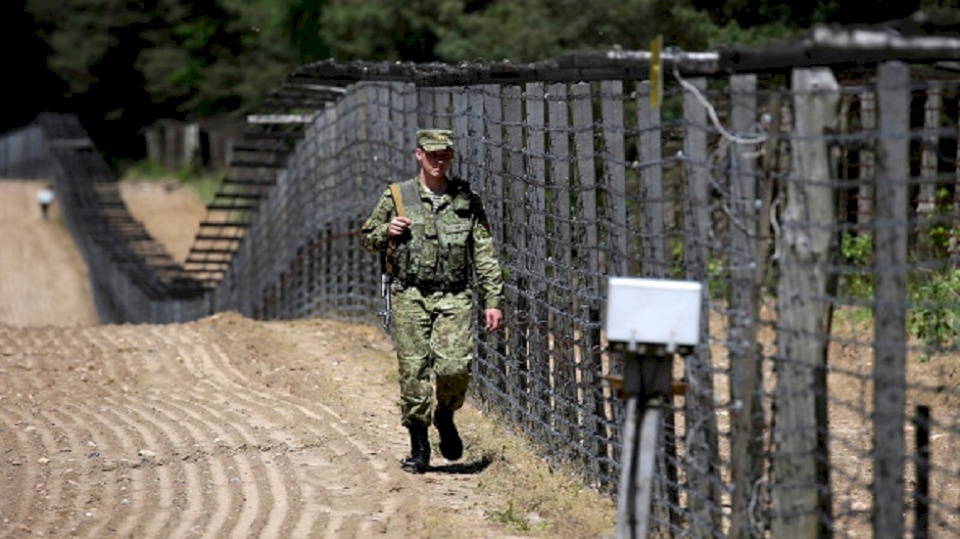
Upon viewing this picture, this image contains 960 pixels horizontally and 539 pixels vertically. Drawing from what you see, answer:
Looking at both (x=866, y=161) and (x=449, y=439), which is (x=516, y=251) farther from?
(x=866, y=161)

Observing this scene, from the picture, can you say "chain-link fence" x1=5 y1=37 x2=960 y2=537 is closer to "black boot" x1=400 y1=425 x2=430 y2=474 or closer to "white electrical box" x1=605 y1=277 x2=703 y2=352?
"white electrical box" x1=605 y1=277 x2=703 y2=352

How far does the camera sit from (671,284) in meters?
6.74

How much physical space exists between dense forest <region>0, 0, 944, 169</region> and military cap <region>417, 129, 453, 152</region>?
179cm

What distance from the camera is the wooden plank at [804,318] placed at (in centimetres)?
668

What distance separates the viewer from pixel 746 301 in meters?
7.21

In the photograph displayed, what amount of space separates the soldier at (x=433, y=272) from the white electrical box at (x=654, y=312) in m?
2.84

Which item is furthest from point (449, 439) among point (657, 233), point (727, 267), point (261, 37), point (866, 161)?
point (261, 37)

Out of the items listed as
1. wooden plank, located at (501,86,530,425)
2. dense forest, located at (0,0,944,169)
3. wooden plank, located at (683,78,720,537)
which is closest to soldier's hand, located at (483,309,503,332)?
wooden plank, located at (501,86,530,425)

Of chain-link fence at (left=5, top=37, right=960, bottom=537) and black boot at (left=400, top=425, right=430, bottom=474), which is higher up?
chain-link fence at (left=5, top=37, right=960, bottom=537)

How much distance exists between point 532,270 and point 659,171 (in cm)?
253

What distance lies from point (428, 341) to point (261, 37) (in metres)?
45.0

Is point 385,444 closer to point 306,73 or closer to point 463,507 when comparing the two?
point 463,507

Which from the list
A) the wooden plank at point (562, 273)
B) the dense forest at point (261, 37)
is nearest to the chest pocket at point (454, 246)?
the wooden plank at point (562, 273)

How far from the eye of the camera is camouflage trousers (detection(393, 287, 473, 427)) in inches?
384
